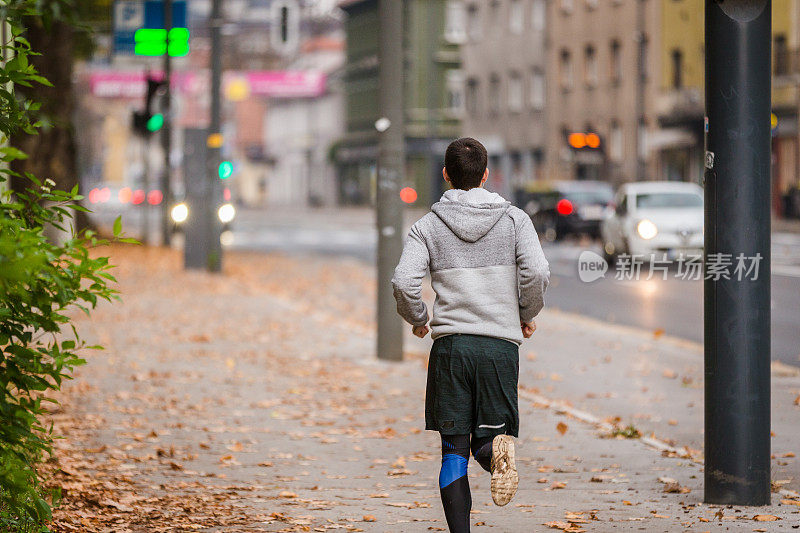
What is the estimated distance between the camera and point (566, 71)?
64562mm

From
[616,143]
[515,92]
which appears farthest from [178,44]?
[515,92]

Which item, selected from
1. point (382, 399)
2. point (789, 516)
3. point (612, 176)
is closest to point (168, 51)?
point (382, 399)

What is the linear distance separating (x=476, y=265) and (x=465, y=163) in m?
0.39

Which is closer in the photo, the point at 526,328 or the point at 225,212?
the point at 526,328

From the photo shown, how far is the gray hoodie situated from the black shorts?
0.17ft

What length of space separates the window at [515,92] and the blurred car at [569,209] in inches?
1178

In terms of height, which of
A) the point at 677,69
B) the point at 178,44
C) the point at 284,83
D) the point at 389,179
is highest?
the point at 284,83

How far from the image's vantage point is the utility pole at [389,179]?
12.6m

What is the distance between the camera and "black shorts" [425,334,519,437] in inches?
219

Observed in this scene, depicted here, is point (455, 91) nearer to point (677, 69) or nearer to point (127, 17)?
point (677, 69)

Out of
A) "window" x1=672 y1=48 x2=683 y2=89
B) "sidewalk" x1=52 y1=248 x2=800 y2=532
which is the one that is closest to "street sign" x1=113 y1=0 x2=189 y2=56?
"sidewalk" x1=52 y1=248 x2=800 y2=532

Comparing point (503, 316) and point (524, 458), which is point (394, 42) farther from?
point (503, 316)

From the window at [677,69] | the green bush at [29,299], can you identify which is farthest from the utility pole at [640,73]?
the green bush at [29,299]

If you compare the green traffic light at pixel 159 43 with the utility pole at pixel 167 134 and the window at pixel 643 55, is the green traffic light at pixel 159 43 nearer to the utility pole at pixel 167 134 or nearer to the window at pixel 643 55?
the utility pole at pixel 167 134
